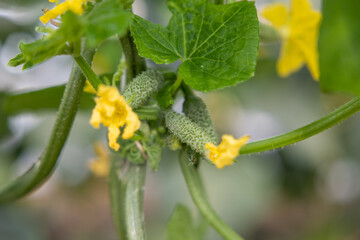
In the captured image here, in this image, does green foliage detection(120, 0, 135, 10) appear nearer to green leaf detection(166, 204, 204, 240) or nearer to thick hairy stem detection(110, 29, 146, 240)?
thick hairy stem detection(110, 29, 146, 240)

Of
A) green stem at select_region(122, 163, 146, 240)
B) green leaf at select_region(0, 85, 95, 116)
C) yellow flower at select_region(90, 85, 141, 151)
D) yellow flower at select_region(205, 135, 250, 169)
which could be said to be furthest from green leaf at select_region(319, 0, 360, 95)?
green leaf at select_region(0, 85, 95, 116)

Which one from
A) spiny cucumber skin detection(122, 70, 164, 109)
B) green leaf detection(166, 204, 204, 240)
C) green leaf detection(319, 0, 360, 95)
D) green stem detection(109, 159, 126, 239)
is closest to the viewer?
green leaf detection(319, 0, 360, 95)

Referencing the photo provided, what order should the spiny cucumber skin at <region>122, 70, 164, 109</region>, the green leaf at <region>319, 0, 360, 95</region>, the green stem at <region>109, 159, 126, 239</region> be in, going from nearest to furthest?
the green leaf at <region>319, 0, 360, 95</region> < the spiny cucumber skin at <region>122, 70, 164, 109</region> < the green stem at <region>109, 159, 126, 239</region>

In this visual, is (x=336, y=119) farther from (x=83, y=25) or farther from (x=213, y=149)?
(x=83, y=25)

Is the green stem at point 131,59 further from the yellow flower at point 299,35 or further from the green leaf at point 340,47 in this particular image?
the yellow flower at point 299,35

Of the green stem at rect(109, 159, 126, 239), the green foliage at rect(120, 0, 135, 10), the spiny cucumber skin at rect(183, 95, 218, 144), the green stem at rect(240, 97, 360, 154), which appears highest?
the green foliage at rect(120, 0, 135, 10)

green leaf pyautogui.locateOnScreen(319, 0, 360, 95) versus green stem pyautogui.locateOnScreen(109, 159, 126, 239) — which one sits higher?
green leaf pyautogui.locateOnScreen(319, 0, 360, 95)

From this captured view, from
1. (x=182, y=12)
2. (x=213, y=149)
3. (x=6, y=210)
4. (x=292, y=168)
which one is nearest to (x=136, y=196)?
(x=213, y=149)
